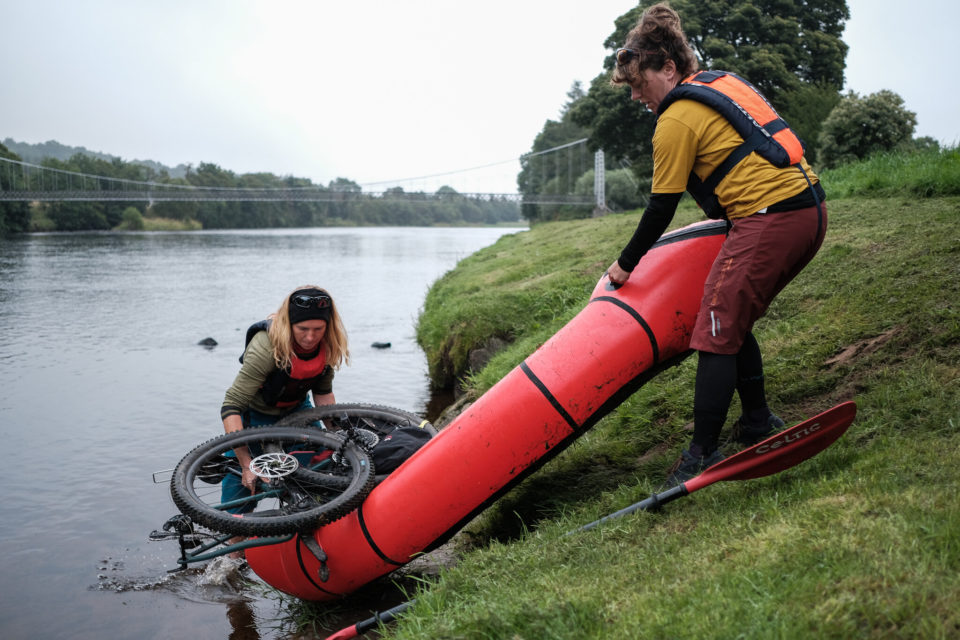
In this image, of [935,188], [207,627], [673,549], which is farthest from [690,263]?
[935,188]

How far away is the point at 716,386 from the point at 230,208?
98505 millimetres

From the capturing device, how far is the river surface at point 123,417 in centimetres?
565

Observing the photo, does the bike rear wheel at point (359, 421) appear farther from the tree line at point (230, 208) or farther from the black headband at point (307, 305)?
the tree line at point (230, 208)

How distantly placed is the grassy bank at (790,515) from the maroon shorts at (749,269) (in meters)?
0.79

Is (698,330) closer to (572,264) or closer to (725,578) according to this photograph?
(725,578)

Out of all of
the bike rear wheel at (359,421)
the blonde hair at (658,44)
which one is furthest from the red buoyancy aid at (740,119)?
the bike rear wheel at (359,421)

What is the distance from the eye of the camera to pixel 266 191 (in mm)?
76688

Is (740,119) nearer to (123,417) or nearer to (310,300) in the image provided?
(310,300)

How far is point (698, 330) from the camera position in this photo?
400 centimetres

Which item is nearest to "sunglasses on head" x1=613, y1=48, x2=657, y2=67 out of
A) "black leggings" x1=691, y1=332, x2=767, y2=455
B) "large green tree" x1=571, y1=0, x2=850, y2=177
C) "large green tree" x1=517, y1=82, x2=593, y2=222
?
"black leggings" x1=691, y1=332, x2=767, y2=455

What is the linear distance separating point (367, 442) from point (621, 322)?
1905 millimetres

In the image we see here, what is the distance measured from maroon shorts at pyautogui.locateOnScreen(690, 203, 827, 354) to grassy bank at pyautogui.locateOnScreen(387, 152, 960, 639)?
0.79 meters

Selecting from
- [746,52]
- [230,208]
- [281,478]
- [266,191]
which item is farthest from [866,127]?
[230,208]

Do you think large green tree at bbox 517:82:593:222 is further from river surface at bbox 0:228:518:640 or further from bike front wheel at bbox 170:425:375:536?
bike front wheel at bbox 170:425:375:536
